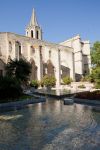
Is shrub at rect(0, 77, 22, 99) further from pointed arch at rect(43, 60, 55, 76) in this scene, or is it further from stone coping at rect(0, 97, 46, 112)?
pointed arch at rect(43, 60, 55, 76)

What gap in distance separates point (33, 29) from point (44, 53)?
13341mm

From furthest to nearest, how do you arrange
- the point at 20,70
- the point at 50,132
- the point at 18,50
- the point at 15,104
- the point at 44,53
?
the point at 44,53 < the point at 18,50 < the point at 20,70 < the point at 15,104 < the point at 50,132

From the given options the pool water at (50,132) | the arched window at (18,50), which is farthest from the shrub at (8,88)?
the arched window at (18,50)

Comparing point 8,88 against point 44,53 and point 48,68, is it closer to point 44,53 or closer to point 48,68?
point 48,68

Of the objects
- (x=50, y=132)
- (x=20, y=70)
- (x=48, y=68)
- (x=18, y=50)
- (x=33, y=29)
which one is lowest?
A: (x=50, y=132)

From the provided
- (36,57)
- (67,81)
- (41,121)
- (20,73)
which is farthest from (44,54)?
(41,121)

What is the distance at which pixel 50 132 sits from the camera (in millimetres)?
10250

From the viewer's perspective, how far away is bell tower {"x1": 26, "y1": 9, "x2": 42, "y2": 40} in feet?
Result: 213

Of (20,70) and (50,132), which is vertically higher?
(20,70)

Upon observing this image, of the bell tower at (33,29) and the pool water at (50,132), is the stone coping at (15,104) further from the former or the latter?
the bell tower at (33,29)

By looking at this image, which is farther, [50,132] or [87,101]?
[87,101]

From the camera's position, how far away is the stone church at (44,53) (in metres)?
46.8

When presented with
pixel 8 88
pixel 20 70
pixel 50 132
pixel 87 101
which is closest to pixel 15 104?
pixel 8 88

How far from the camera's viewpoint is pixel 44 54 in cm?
5444
